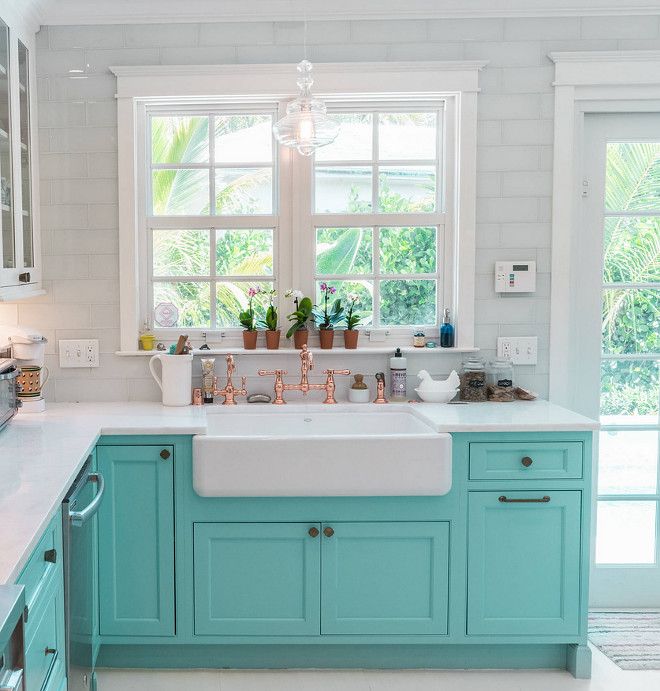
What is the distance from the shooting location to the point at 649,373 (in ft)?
12.7

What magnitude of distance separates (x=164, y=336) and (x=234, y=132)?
952 mm

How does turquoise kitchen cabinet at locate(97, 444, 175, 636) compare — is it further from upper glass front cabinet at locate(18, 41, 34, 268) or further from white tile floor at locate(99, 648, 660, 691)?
upper glass front cabinet at locate(18, 41, 34, 268)

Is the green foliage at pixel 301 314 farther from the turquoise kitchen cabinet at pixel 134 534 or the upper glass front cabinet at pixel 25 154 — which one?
the upper glass front cabinet at pixel 25 154

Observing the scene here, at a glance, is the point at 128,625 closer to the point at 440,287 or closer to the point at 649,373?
the point at 440,287

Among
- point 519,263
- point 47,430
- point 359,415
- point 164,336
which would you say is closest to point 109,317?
point 164,336

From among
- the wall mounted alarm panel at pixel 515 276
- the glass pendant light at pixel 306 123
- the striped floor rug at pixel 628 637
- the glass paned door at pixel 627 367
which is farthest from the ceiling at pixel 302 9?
the striped floor rug at pixel 628 637

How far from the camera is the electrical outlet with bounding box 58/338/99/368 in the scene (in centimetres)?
375

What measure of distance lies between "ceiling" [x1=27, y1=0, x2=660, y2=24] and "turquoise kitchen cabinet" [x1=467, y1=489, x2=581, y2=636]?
2.01 meters

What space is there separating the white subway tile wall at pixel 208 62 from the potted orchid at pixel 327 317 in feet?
0.26

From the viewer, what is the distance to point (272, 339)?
12.4 feet

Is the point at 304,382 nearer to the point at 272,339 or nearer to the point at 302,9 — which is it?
the point at 272,339

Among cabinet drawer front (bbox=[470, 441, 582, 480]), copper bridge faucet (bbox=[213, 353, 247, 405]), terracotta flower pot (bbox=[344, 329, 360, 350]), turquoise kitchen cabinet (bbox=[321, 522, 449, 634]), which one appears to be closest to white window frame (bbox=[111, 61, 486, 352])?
terracotta flower pot (bbox=[344, 329, 360, 350])

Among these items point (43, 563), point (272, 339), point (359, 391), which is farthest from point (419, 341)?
point (43, 563)

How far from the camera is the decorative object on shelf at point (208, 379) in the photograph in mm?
3695
